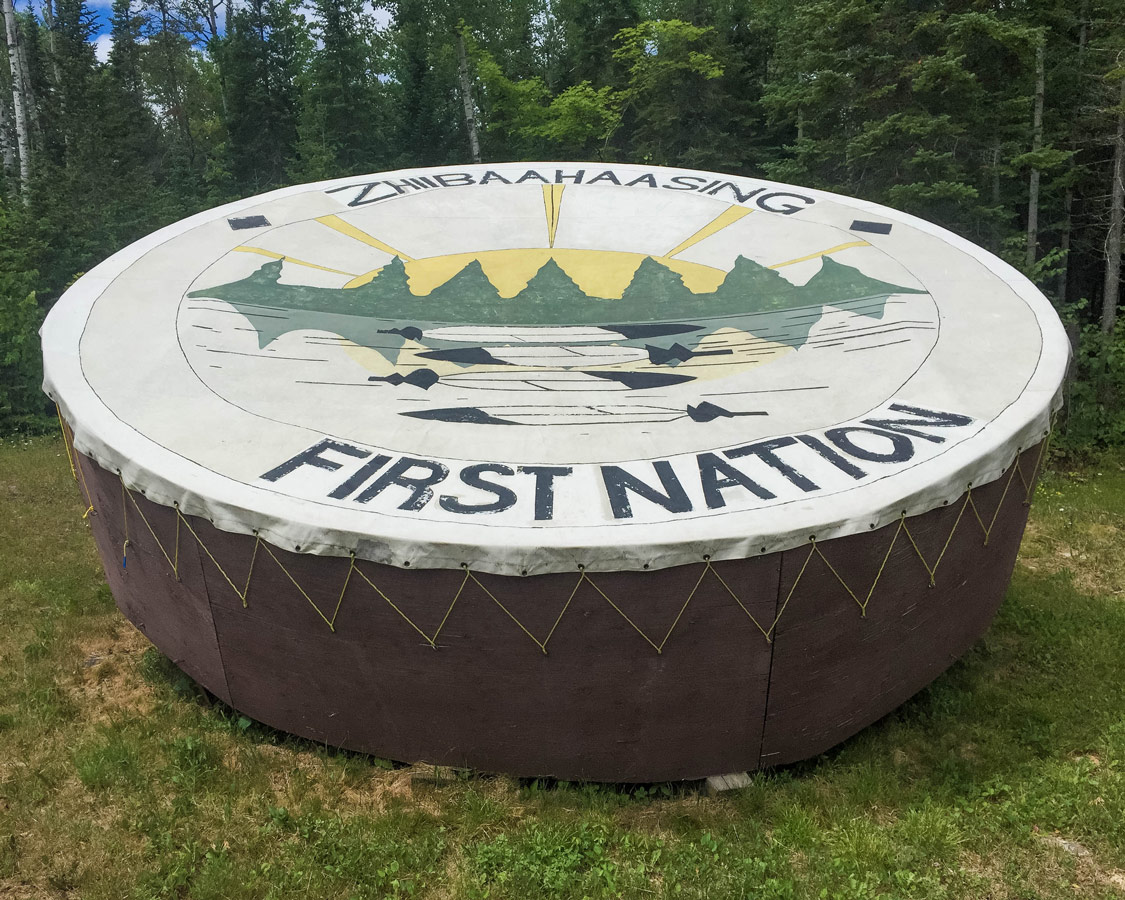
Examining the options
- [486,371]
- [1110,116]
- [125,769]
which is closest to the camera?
[125,769]

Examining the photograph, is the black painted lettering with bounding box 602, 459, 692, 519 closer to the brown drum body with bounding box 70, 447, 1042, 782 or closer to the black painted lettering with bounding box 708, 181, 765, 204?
the brown drum body with bounding box 70, 447, 1042, 782

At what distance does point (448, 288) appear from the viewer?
32.9ft

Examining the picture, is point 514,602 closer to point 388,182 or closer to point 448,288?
point 448,288

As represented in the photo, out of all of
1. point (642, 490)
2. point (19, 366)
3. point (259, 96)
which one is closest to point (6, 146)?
point (259, 96)

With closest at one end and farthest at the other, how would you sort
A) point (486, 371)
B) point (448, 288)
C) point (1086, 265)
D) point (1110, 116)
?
point (486, 371) < point (448, 288) < point (1110, 116) < point (1086, 265)

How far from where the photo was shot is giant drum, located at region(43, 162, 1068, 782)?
5.67 m

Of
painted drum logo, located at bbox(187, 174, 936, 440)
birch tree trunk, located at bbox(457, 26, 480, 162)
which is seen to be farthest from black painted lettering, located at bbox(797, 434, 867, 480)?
birch tree trunk, located at bbox(457, 26, 480, 162)

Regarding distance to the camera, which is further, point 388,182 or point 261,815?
point 388,182

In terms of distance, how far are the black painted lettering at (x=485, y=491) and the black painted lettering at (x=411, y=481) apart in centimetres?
14

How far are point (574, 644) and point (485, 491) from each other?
1.11m

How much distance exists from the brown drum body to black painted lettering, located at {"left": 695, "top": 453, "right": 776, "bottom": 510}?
44cm

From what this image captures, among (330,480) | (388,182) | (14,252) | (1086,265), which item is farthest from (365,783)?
(1086,265)

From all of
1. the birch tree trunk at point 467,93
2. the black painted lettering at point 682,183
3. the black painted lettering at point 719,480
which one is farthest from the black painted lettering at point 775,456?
the birch tree trunk at point 467,93

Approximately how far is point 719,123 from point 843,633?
22618 millimetres
